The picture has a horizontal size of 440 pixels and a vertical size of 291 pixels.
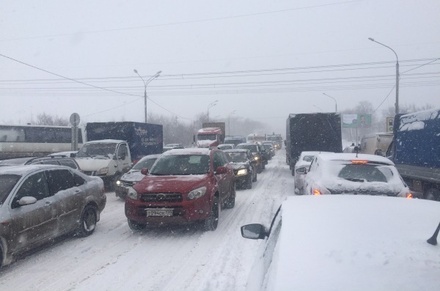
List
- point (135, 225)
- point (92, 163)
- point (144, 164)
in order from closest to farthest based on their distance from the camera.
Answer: point (135, 225), point (144, 164), point (92, 163)

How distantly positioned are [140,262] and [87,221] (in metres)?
2.32

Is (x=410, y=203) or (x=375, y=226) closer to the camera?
(x=375, y=226)

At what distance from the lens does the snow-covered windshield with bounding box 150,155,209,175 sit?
9.21m

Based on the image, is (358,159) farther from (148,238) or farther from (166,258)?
(148,238)

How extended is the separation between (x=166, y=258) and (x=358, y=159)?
152 inches

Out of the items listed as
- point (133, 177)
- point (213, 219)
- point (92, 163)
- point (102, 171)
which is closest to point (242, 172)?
point (133, 177)

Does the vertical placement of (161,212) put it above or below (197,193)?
below

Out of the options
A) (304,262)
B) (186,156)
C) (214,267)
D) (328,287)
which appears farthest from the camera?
(186,156)

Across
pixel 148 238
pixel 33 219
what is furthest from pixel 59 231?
pixel 148 238

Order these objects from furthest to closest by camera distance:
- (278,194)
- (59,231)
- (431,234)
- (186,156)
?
(278,194)
(186,156)
(59,231)
(431,234)

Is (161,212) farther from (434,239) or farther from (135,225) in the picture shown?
(434,239)

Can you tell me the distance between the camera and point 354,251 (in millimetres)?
2168

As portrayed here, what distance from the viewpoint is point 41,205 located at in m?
6.57

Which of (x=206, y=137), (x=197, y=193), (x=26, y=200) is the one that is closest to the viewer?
(x=26, y=200)
